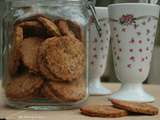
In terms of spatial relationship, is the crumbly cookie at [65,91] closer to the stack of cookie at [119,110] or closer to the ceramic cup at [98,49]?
the stack of cookie at [119,110]

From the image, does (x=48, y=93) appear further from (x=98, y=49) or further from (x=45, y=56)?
(x=98, y=49)

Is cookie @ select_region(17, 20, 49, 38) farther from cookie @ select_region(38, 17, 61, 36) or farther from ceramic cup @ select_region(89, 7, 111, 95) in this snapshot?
ceramic cup @ select_region(89, 7, 111, 95)

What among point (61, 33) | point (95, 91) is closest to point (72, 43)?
point (61, 33)

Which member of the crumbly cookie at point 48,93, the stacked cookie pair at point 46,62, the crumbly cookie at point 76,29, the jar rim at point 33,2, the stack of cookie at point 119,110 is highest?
the jar rim at point 33,2

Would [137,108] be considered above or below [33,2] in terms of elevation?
below

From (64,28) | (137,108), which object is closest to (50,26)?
(64,28)

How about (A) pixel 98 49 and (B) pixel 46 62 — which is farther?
(A) pixel 98 49

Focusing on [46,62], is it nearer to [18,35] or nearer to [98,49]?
[18,35]

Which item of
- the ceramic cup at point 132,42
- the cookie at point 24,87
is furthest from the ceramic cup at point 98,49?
the cookie at point 24,87
